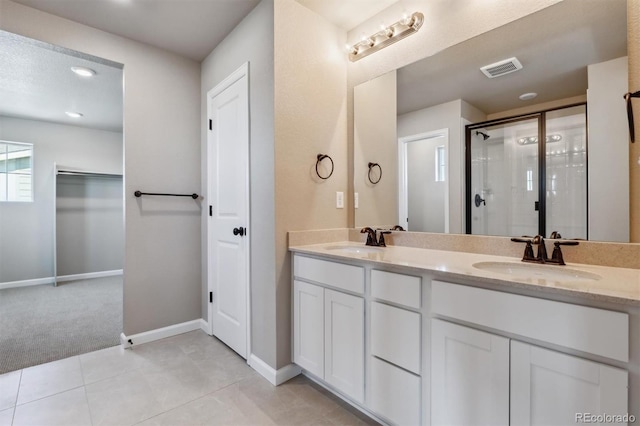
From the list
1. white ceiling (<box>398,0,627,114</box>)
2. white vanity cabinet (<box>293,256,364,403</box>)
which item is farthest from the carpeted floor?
white ceiling (<box>398,0,627,114</box>)

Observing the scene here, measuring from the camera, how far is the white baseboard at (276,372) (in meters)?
1.94

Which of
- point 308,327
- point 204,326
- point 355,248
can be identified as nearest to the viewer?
point 308,327

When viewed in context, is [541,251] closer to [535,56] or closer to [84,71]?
[535,56]

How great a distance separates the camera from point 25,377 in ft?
6.63

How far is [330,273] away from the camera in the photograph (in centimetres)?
173

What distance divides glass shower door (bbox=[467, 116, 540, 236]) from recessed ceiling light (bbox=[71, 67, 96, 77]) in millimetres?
3419

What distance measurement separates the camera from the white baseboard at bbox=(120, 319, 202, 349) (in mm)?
2459

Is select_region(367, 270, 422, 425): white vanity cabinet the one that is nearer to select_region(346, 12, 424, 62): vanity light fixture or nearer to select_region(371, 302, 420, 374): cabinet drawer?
select_region(371, 302, 420, 374): cabinet drawer

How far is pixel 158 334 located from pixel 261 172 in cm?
175

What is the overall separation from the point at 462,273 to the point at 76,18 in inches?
118

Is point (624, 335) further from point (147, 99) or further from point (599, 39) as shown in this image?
point (147, 99)

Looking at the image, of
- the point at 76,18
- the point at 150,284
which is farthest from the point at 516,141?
the point at 76,18

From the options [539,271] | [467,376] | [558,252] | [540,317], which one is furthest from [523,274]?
[467,376]

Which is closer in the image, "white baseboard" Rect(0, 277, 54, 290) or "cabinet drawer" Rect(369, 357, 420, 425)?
"cabinet drawer" Rect(369, 357, 420, 425)
